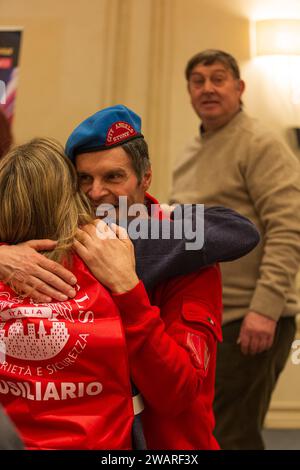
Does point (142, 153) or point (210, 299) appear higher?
point (142, 153)

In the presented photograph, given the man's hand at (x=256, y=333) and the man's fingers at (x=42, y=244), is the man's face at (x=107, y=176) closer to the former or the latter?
the man's fingers at (x=42, y=244)

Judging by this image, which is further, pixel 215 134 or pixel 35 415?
pixel 215 134

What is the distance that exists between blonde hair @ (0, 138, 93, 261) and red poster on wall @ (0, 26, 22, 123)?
69.8 inches

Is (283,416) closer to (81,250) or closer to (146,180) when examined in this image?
(146,180)

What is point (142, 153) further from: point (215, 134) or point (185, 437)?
point (215, 134)

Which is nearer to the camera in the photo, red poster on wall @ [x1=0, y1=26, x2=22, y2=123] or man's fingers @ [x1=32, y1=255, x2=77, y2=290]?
man's fingers @ [x1=32, y1=255, x2=77, y2=290]

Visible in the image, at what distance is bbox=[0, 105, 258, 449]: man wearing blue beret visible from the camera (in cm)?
90

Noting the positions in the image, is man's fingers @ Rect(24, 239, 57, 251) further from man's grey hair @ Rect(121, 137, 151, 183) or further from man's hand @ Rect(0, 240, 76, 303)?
man's grey hair @ Rect(121, 137, 151, 183)

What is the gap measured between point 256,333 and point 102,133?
2.77ft

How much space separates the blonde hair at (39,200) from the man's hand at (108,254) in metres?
0.02

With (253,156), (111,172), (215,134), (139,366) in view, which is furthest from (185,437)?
(215,134)

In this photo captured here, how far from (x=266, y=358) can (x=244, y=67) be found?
1.51m

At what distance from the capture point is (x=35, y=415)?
2.80ft

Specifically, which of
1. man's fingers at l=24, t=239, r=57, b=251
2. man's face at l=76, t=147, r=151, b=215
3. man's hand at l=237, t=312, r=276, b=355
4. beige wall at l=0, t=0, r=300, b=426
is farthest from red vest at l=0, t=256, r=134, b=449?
beige wall at l=0, t=0, r=300, b=426
